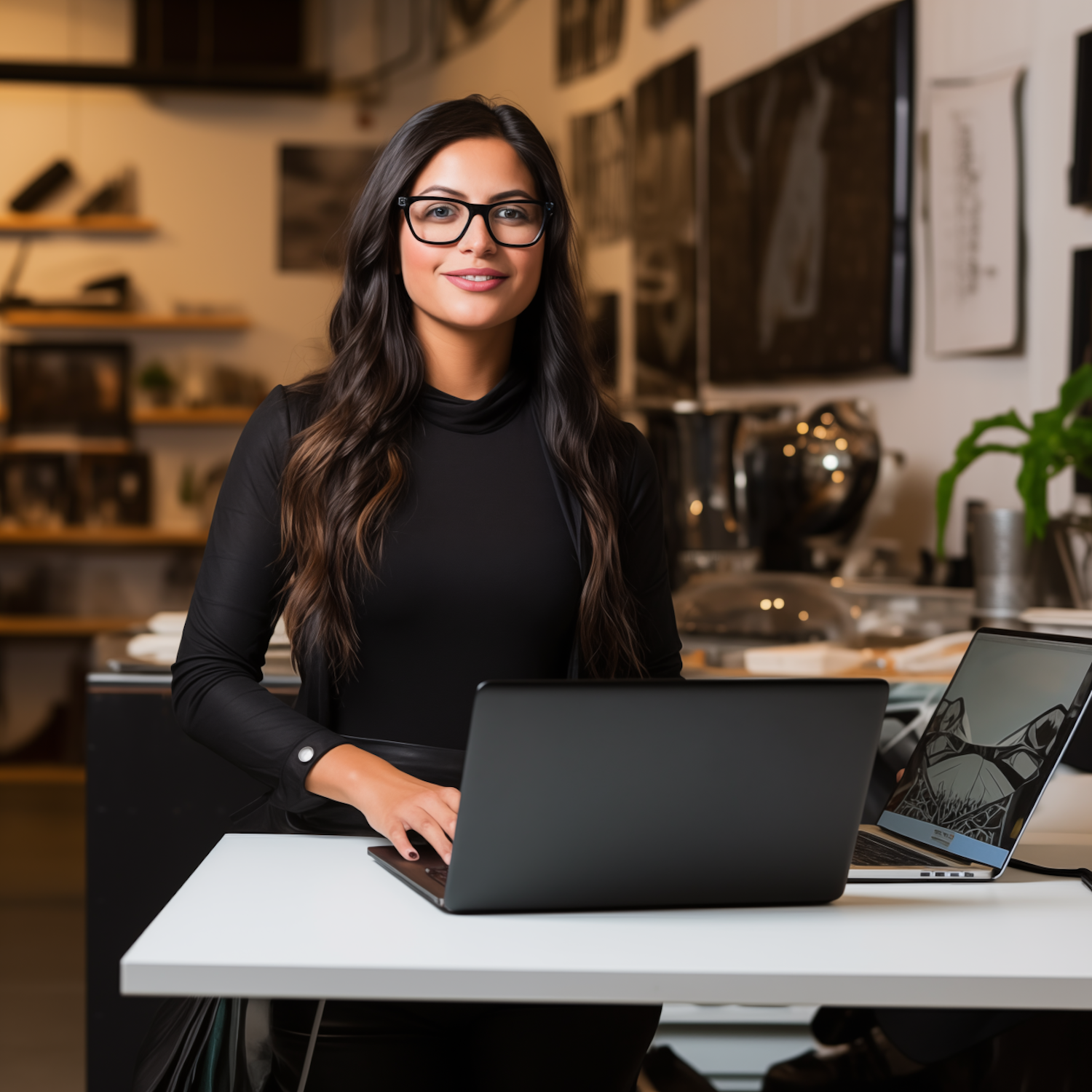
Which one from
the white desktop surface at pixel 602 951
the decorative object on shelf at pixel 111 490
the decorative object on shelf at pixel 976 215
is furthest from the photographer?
the decorative object on shelf at pixel 111 490

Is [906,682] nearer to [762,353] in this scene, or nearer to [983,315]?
[983,315]

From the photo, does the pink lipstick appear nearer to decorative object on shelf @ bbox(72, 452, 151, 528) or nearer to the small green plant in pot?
the small green plant in pot

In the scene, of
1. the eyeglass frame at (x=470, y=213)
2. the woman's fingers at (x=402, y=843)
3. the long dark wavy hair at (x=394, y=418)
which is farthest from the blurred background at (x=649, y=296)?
the woman's fingers at (x=402, y=843)

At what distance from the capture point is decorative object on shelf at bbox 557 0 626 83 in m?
4.69

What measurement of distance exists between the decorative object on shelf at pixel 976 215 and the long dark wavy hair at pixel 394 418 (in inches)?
58.2

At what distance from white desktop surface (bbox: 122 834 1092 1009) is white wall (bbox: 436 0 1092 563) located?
1.76 m


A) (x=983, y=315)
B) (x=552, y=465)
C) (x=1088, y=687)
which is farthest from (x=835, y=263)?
(x=1088, y=687)

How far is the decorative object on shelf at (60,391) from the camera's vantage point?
19.5 ft

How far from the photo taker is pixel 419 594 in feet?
4.49

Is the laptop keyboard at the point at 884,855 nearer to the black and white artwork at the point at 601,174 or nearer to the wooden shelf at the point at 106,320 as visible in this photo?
the black and white artwork at the point at 601,174

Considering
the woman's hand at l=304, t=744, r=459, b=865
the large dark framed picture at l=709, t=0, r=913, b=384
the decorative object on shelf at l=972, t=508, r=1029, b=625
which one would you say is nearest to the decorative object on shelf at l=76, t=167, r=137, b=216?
the large dark framed picture at l=709, t=0, r=913, b=384

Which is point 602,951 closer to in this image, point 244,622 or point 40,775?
point 244,622

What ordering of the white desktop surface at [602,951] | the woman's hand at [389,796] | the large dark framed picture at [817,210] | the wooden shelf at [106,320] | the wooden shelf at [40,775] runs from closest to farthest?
1. the white desktop surface at [602,951]
2. the woman's hand at [389,796]
3. the large dark framed picture at [817,210]
4. the wooden shelf at [40,775]
5. the wooden shelf at [106,320]

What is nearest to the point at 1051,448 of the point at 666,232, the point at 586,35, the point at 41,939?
the point at 666,232
